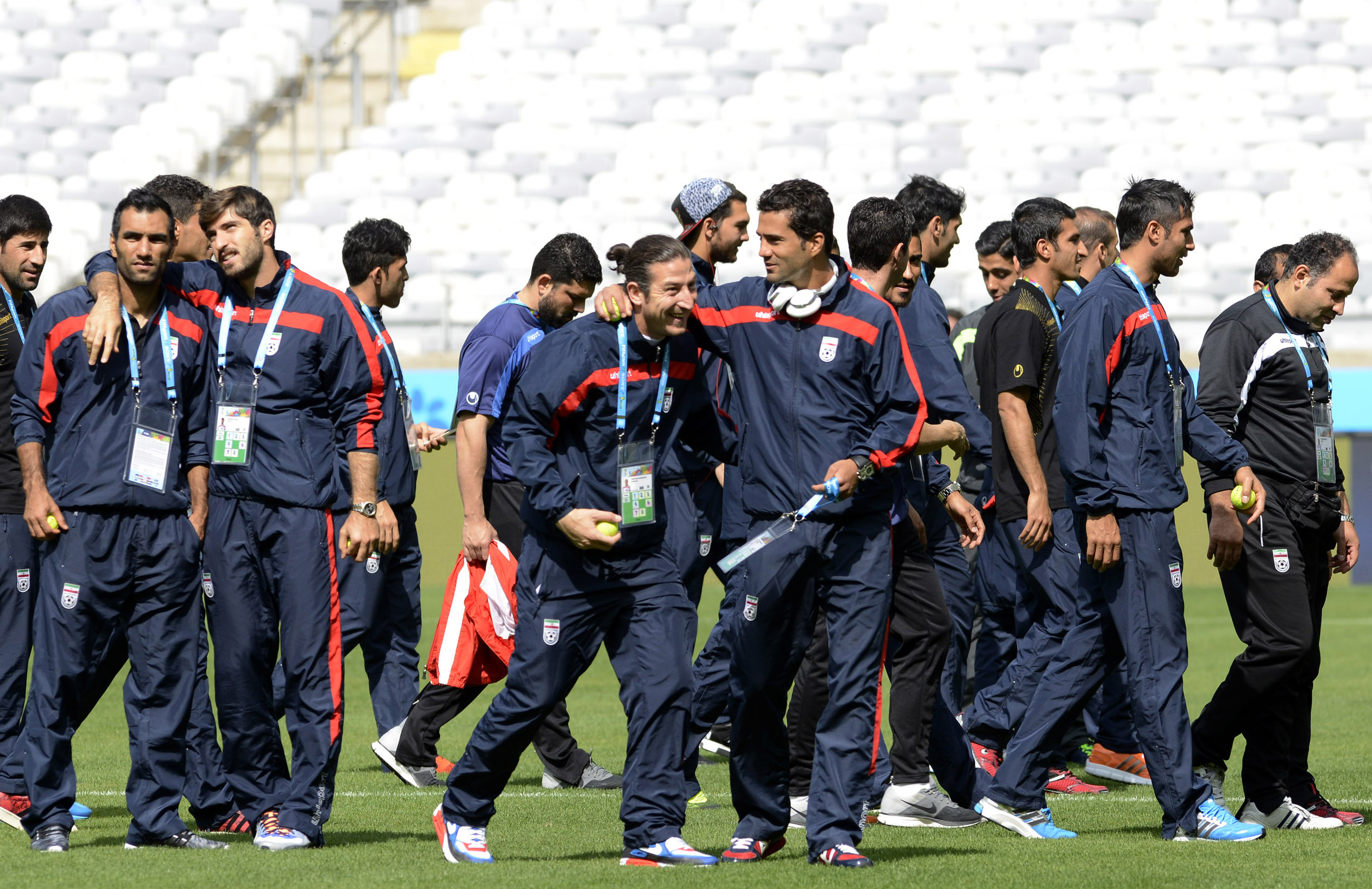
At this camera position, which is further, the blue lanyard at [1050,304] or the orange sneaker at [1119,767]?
the orange sneaker at [1119,767]

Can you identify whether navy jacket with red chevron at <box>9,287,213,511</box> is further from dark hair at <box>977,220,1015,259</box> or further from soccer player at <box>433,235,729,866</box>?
dark hair at <box>977,220,1015,259</box>

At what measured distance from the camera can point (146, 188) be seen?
20.8 feet

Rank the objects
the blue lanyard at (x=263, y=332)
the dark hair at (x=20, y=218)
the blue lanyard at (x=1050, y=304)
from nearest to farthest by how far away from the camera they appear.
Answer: the blue lanyard at (x=263, y=332) < the dark hair at (x=20, y=218) < the blue lanyard at (x=1050, y=304)

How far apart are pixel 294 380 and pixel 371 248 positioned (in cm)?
204

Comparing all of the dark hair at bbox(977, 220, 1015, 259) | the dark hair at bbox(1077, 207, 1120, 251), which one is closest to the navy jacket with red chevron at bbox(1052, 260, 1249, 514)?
the dark hair at bbox(1077, 207, 1120, 251)

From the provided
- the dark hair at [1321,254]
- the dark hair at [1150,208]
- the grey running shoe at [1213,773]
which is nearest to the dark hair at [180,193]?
the dark hair at [1150,208]

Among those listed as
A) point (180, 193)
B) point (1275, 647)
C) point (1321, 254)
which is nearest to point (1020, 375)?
point (1321, 254)

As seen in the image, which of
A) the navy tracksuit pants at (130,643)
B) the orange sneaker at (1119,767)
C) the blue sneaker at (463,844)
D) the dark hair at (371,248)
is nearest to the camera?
the blue sneaker at (463,844)

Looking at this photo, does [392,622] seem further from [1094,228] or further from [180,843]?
[1094,228]

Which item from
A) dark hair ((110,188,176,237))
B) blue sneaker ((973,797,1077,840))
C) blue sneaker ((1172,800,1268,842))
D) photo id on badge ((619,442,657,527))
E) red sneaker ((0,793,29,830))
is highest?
dark hair ((110,188,176,237))

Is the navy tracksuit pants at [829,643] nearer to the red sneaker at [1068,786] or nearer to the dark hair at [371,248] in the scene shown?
the red sneaker at [1068,786]

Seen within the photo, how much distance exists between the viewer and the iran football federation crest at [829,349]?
5562 mm

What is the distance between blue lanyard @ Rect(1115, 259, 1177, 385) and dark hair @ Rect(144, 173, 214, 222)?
135 inches

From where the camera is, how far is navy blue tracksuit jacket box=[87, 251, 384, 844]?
238 inches
